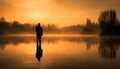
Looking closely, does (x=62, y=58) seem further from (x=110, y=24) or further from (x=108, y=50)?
(x=110, y=24)

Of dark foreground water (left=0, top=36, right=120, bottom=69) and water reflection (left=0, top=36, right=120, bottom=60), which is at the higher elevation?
dark foreground water (left=0, top=36, right=120, bottom=69)

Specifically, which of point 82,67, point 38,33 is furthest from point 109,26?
point 82,67

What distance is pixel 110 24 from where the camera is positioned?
3642 inches

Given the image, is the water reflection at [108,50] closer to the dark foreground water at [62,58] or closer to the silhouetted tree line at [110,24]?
the dark foreground water at [62,58]

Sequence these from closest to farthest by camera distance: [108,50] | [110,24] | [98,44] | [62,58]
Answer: [62,58], [108,50], [98,44], [110,24]

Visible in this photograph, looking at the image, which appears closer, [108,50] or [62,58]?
[62,58]

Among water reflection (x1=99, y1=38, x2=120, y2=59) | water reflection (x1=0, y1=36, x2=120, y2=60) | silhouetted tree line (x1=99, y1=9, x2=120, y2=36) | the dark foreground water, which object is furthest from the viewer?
silhouetted tree line (x1=99, y1=9, x2=120, y2=36)

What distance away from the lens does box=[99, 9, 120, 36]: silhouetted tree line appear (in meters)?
91.3

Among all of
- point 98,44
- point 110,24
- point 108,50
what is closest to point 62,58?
point 108,50

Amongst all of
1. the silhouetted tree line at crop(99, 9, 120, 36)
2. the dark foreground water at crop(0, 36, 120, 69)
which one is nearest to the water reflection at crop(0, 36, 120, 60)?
the dark foreground water at crop(0, 36, 120, 69)

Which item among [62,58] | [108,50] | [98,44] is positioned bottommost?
[98,44]

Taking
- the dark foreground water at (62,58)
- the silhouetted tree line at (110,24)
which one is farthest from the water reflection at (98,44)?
the silhouetted tree line at (110,24)

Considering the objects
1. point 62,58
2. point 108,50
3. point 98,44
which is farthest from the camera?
point 98,44

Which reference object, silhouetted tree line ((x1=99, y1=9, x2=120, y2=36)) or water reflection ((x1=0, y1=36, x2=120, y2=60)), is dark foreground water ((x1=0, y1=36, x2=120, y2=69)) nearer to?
water reflection ((x1=0, y1=36, x2=120, y2=60))
